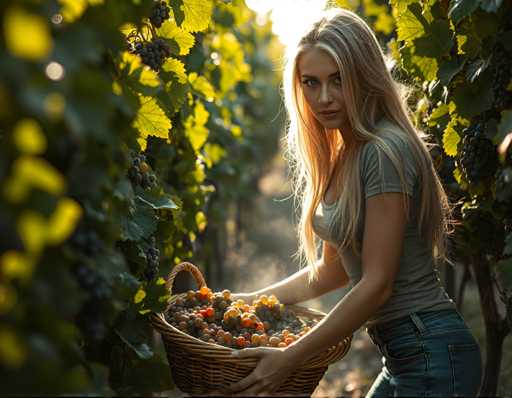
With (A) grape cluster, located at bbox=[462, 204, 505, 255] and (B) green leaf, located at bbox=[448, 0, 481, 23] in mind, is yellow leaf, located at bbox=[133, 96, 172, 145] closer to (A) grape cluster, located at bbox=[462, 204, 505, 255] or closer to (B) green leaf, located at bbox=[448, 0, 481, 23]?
(B) green leaf, located at bbox=[448, 0, 481, 23]

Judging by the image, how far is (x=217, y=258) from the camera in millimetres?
8648

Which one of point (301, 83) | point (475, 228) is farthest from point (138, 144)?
point (475, 228)

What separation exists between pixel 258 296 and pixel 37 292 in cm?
195

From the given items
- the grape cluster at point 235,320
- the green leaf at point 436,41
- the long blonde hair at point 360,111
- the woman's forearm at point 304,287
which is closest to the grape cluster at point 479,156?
the long blonde hair at point 360,111

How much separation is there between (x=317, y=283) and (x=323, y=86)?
913 mm

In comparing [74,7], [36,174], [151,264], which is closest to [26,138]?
[36,174]

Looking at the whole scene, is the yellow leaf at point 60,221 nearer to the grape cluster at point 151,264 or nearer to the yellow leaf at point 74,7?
the yellow leaf at point 74,7

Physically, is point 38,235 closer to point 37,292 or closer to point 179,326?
point 37,292

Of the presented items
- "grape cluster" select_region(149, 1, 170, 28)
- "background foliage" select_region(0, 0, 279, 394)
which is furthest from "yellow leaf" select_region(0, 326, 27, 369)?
"grape cluster" select_region(149, 1, 170, 28)

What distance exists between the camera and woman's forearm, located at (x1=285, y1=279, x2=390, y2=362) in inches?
97.2

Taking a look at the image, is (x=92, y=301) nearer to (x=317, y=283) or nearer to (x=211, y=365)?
(x=211, y=365)

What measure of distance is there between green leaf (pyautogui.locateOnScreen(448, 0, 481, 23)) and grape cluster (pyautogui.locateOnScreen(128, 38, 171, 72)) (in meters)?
1.05

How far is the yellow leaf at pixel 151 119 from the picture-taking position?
2.39 m

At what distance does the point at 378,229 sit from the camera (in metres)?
2.48
